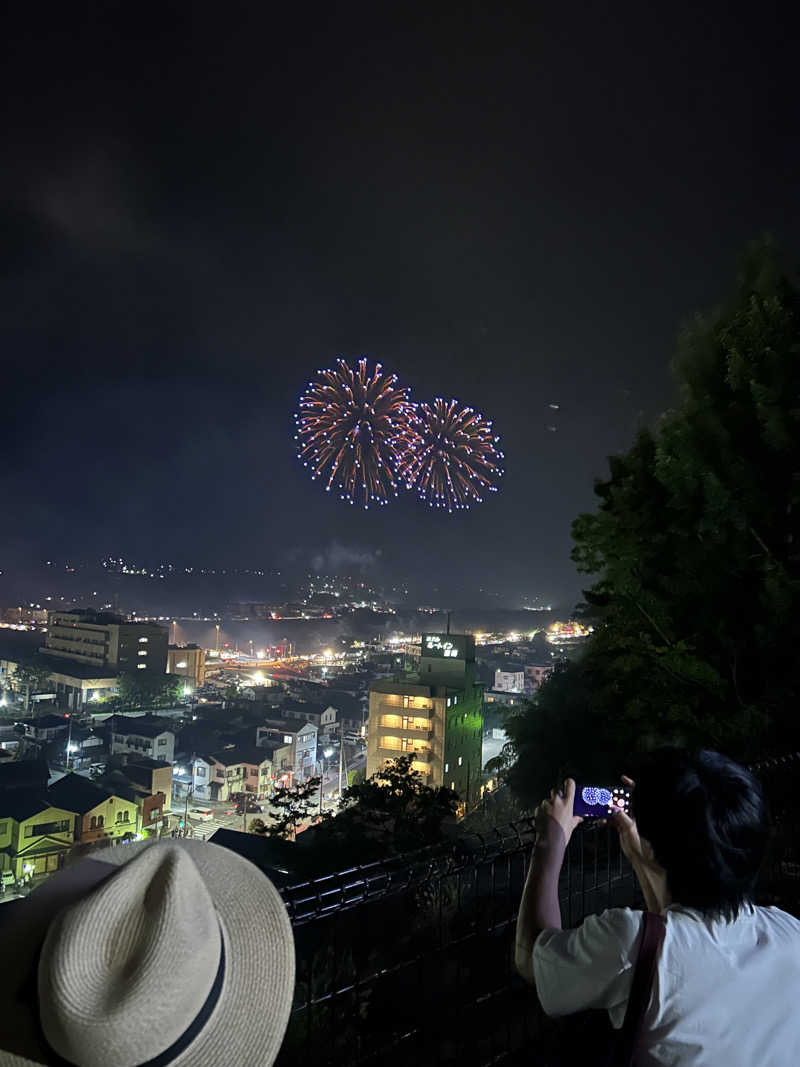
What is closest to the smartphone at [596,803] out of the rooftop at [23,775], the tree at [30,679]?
the rooftop at [23,775]

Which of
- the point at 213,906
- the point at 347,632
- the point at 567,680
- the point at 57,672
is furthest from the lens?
the point at 347,632

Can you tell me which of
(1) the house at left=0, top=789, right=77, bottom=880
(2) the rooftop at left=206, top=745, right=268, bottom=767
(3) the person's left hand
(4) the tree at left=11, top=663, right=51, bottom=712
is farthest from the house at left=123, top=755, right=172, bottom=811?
(3) the person's left hand

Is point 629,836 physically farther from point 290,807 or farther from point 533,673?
point 533,673

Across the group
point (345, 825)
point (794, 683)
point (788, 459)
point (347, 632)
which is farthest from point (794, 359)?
point (347, 632)

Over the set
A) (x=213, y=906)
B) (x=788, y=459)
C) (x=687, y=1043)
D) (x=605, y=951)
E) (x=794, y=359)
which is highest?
(x=794, y=359)

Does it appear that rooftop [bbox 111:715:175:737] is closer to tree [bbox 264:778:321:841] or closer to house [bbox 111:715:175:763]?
house [bbox 111:715:175:763]

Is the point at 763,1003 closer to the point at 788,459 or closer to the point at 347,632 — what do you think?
the point at 788,459

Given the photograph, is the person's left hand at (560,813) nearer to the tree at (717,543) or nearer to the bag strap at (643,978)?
the bag strap at (643,978)

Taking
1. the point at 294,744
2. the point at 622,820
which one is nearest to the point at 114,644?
the point at 294,744
